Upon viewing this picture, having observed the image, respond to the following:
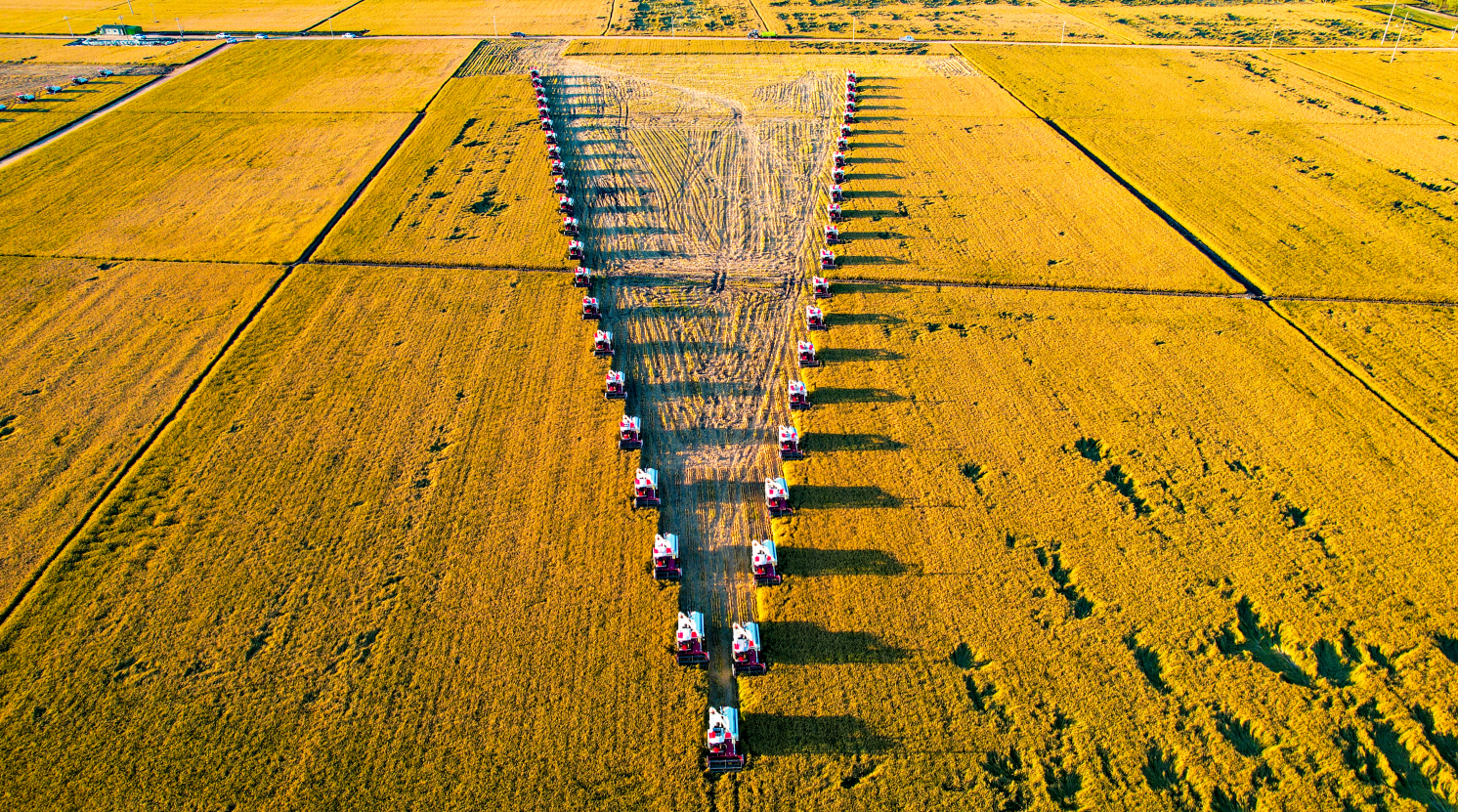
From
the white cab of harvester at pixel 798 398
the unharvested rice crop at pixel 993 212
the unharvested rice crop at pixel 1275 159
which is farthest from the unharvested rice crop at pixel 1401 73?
the white cab of harvester at pixel 798 398

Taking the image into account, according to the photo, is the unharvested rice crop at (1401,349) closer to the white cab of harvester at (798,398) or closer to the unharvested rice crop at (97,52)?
the white cab of harvester at (798,398)

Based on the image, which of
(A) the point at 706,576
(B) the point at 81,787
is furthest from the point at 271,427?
(A) the point at 706,576

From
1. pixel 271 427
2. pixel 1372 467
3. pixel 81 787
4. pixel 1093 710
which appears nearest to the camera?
pixel 81 787

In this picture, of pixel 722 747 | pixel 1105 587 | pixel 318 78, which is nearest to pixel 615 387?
pixel 722 747

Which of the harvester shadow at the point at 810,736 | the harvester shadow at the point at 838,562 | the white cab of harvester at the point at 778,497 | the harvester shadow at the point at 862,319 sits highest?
the harvester shadow at the point at 862,319

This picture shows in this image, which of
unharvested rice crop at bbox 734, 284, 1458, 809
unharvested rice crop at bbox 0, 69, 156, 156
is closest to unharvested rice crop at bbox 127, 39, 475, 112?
unharvested rice crop at bbox 0, 69, 156, 156

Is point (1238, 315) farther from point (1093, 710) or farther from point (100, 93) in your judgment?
point (100, 93)
